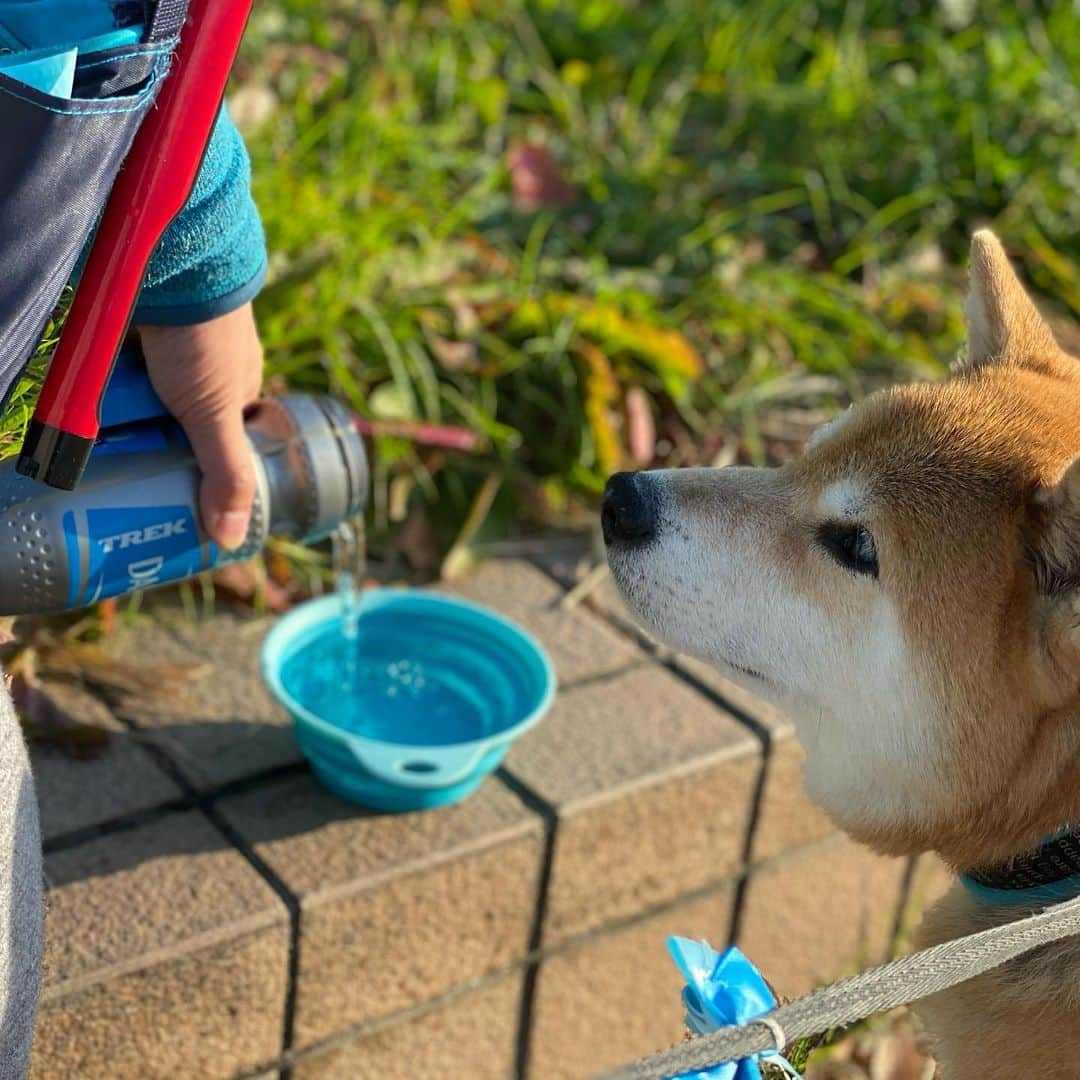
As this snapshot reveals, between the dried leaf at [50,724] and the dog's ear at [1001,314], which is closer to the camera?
the dog's ear at [1001,314]

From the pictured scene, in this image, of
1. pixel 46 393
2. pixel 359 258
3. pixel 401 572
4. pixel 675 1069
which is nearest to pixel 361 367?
pixel 359 258

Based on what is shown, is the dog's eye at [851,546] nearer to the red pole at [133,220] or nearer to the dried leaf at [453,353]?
the red pole at [133,220]

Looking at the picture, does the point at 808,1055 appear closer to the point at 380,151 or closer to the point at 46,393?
the point at 46,393

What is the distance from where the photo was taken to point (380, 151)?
12.3 ft

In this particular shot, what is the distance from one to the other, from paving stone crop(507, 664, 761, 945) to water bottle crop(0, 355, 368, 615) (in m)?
0.70

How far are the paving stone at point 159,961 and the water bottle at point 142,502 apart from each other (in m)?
0.50

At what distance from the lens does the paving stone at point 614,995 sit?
2.64 meters

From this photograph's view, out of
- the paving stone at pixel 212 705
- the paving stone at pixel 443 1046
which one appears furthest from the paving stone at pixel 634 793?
the paving stone at pixel 212 705

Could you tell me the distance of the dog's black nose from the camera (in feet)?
6.66

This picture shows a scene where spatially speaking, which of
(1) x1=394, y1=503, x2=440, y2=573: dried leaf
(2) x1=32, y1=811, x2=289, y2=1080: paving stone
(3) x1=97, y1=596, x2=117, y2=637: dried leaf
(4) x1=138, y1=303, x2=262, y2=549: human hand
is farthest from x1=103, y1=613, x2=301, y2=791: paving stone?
(4) x1=138, y1=303, x2=262, y2=549: human hand

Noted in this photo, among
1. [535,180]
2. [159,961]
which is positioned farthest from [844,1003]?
[535,180]

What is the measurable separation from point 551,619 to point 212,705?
756mm

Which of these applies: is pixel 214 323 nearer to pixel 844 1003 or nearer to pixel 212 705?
pixel 212 705

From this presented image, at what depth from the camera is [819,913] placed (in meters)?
2.99
